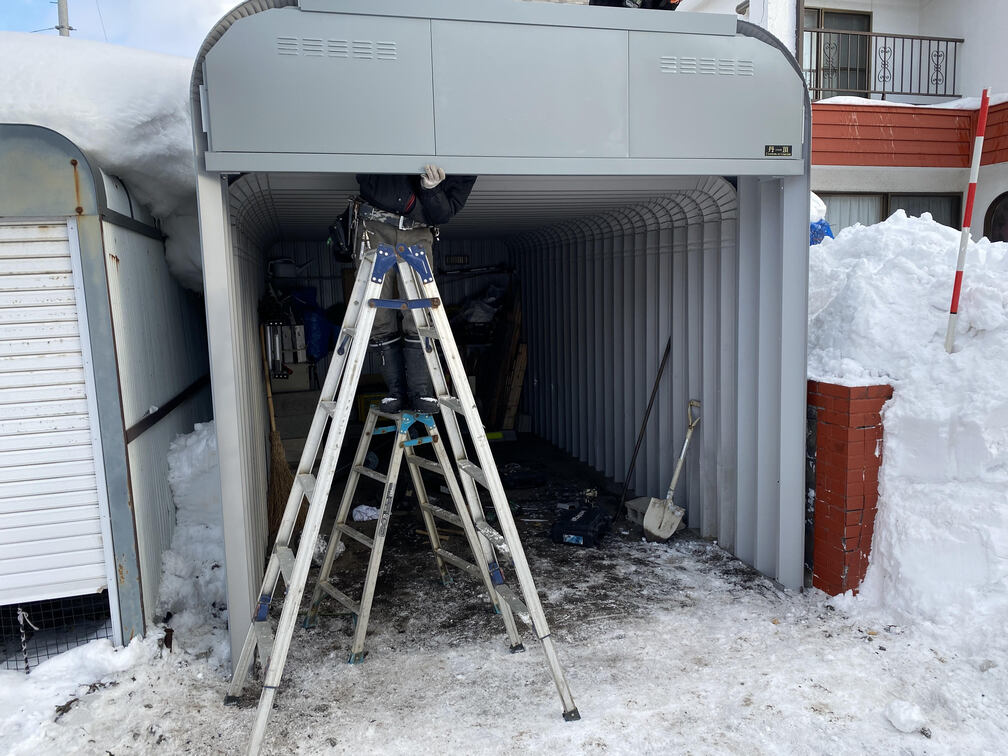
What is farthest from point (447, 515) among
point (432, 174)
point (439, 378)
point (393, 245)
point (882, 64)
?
point (882, 64)

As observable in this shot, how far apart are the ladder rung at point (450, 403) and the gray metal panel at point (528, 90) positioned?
116cm

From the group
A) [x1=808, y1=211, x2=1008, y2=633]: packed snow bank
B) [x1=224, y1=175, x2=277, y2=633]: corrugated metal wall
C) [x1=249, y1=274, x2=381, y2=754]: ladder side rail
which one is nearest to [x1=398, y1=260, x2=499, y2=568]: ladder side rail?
[x1=249, y1=274, x2=381, y2=754]: ladder side rail

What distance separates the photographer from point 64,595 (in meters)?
3.39

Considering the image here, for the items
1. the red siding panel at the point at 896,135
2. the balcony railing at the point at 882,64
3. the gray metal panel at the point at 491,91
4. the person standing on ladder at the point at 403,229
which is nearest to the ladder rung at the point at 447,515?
the person standing on ladder at the point at 403,229

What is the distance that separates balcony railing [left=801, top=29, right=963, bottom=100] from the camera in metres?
10.2

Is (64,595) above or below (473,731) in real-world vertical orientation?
above

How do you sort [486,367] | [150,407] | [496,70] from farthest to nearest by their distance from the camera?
[486,367], [150,407], [496,70]

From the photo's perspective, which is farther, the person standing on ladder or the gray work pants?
the gray work pants

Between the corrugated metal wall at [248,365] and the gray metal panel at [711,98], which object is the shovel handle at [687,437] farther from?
the corrugated metal wall at [248,365]

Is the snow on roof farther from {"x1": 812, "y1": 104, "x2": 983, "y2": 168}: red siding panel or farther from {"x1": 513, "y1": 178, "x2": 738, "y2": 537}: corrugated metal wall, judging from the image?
{"x1": 812, "y1": 104, "x2": 983, "y2": 168}: red siding panel

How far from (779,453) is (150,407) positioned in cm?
360

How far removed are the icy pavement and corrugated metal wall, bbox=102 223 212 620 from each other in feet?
2.06

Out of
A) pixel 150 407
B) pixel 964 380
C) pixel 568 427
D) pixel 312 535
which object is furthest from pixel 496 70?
pixel 568 427

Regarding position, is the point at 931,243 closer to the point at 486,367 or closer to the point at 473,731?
the point at 473,731
